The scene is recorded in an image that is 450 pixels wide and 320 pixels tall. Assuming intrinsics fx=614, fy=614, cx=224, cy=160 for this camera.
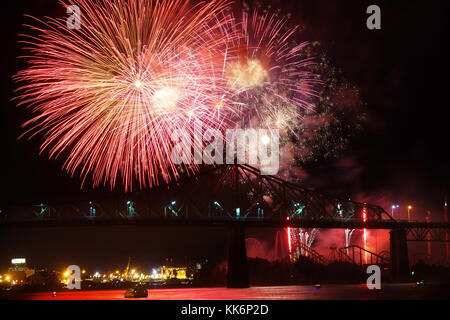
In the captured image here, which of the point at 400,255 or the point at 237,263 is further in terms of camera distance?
the point at 400,255

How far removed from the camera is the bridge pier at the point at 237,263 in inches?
4038

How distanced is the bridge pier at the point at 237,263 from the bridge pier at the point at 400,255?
37.3 meters

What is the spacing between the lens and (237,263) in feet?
339

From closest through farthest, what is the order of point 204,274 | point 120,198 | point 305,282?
point 120,198 → point 305,282 → point 204,274

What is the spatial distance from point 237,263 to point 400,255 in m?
39.1

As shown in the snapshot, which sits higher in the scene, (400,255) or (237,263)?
(237,263)

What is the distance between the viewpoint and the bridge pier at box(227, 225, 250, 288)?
336 ft

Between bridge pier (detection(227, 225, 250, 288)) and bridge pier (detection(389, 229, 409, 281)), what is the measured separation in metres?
37.3

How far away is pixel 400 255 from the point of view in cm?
12381
